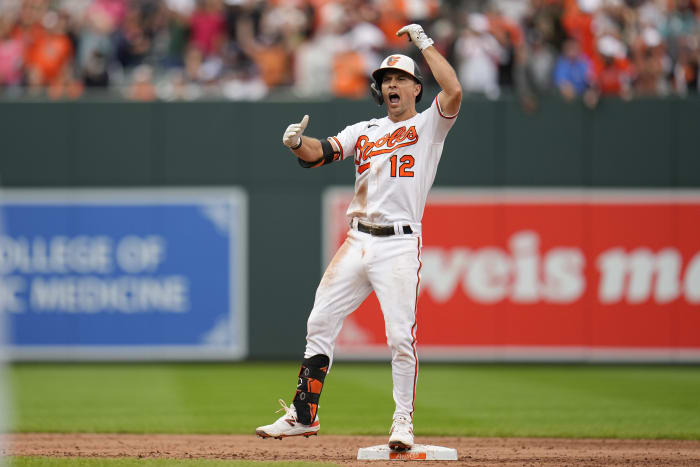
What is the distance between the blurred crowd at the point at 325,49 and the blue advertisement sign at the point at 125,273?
1470 mm

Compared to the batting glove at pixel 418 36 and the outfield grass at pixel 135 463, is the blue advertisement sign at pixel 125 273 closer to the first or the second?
the outfield grass at pixel 135 463

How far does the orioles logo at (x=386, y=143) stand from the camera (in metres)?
6.83

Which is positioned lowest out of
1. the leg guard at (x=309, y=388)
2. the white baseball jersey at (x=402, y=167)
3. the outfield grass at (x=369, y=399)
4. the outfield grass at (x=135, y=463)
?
the outfield grass at (x=369, y=399)

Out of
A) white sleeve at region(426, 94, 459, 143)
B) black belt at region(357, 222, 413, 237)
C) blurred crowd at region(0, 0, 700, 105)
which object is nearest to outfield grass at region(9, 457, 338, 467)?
black belt at region(357, 222, 413, 237)

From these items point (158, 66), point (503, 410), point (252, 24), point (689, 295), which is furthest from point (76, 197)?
point (689, 295)

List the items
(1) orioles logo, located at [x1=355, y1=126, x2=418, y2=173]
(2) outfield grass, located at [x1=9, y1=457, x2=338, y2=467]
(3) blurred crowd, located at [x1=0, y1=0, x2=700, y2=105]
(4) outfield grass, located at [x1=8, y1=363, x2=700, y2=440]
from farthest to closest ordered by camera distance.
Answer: (3) blurred crowd, located at [x1=0, y1=0, x2=700, y2=105]
(4) outfield grass, located at [x1=8, y1=363, x2=700, y2=440]
(1) orioles logo, located at [x1=355, y1=126, x2=418, y2=173]
(2) outfield grass, located at [x1=9, y1=457, x2=338, y2=467]

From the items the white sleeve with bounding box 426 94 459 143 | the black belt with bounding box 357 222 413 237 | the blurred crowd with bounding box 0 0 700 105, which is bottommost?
the black belt with bounding box 357 222 413 237

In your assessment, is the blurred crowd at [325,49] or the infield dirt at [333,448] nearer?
the infield dirt at [333,448]

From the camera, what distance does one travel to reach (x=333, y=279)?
6934 millimetres

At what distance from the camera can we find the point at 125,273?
562 inches

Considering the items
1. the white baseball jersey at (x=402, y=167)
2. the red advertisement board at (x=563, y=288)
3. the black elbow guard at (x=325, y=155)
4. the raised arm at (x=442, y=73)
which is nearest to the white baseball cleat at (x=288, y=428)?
the white baseball jersey at (x=402, y=167)

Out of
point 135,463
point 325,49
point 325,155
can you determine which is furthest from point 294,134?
point 325,49

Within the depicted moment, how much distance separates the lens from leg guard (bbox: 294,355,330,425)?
22.7ft

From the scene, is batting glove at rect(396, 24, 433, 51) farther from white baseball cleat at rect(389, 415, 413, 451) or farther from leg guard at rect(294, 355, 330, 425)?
white baseball cleat at rect(389, 415, 413, 451)
